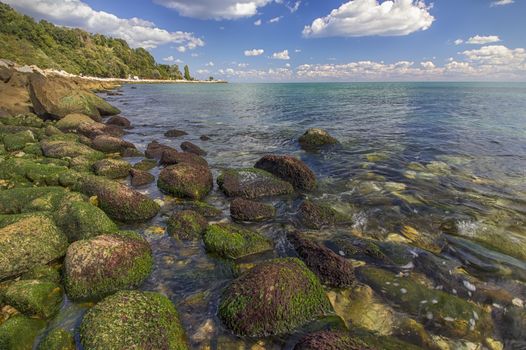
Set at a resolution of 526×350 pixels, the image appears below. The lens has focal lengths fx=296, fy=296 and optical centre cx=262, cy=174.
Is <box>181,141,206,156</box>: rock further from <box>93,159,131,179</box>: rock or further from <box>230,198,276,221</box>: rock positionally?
<box>230,198,276,221</box>: rock

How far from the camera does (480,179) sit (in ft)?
34.5

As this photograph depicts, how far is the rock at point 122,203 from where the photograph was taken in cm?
720

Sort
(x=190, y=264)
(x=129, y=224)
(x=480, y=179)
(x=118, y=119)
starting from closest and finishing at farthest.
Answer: (x=190, y=264) < (x=129, y=224) < (x=480, y=179) < (x=118, y=119)

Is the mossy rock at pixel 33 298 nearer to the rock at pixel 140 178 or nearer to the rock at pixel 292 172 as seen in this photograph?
the rock at pixel 140 178

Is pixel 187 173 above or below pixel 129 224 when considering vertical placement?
above

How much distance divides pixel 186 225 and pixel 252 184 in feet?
Result: 9.84

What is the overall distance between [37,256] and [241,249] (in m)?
3.59

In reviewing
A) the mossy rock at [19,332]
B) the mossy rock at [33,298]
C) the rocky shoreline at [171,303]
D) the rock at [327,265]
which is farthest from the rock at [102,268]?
the rock at [327,265]

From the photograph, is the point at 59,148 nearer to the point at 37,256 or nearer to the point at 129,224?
the point at 129,224

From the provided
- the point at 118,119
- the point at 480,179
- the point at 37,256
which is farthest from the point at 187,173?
the point at 118,119

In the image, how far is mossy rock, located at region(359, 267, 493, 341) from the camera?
4.29 meters

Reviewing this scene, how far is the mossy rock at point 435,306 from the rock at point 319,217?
2.02m

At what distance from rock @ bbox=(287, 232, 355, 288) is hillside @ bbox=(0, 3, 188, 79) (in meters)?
68.7

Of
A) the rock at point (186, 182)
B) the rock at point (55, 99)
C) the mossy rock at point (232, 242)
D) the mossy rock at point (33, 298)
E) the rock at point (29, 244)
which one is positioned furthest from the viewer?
the rock at point (55, 99)
